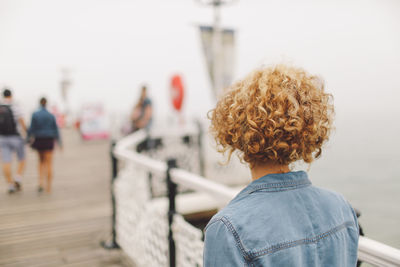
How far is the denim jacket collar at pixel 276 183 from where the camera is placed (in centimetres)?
86

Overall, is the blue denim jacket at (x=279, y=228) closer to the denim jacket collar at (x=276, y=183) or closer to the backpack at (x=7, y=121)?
the denim jacket collar at (x=276, y=183)

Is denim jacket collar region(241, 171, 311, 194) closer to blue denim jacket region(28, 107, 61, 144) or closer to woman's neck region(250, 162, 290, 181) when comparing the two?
woman's neck region(250, 162, 290, 181)

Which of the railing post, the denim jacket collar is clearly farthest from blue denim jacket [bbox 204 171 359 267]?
the railing post

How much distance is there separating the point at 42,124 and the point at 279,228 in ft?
16.7

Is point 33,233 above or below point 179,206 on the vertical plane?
above

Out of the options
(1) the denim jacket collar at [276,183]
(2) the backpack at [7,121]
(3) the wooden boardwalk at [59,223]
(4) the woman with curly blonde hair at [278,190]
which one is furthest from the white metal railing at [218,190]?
(2) the backpack at [7,121]

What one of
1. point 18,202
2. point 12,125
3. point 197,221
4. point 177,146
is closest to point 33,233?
point 18,202

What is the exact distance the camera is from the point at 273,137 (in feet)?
2.81

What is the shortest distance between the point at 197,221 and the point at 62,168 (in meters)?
3.83

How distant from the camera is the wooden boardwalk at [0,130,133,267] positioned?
3.20 m

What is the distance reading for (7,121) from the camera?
4.93 m

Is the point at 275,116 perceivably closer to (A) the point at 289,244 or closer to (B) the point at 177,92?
(A) the point at 289,244

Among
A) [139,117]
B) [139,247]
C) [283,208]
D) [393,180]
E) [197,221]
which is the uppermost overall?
[283,208]

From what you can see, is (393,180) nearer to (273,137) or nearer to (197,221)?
(197,221)
